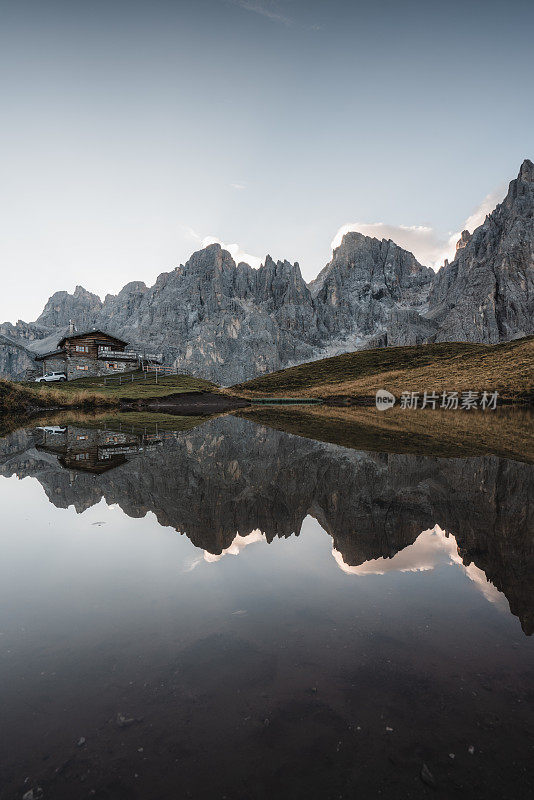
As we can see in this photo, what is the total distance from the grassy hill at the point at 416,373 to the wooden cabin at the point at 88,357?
76.0 feet

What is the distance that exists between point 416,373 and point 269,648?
70903mm

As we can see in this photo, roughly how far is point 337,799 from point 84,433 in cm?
2153

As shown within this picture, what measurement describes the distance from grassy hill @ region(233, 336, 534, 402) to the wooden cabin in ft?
76.0

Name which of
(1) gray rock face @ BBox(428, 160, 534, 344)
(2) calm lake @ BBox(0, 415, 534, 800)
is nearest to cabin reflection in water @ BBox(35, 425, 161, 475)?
(2) calm lake @ BBox(0, 415, 534, 800)

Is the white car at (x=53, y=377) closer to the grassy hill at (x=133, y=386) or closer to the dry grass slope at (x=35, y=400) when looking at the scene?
the grassy hill at (x=133, y=386)

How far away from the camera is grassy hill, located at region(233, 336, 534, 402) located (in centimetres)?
5306

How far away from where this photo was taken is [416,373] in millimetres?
68438

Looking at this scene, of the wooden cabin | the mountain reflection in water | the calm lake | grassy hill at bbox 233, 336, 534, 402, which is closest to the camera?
the calm lake

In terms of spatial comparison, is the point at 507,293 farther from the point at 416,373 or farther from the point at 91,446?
the point at 91,446

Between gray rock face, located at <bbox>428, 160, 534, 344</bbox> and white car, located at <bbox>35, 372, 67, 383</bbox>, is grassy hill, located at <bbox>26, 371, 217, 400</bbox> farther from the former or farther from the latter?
gray rock face, located at <bbox>428, 160, 534, 344</bbox>

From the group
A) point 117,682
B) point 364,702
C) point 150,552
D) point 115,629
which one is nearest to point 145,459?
point 150,552

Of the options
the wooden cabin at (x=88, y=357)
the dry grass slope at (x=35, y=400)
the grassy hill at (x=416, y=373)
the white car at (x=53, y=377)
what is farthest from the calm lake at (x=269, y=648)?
the wooden cabin at (x=88, y=357)

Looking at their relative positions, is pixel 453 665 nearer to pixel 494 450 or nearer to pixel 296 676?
pixel 296 676

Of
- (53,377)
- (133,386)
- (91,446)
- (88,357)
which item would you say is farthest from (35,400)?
(88,357)
